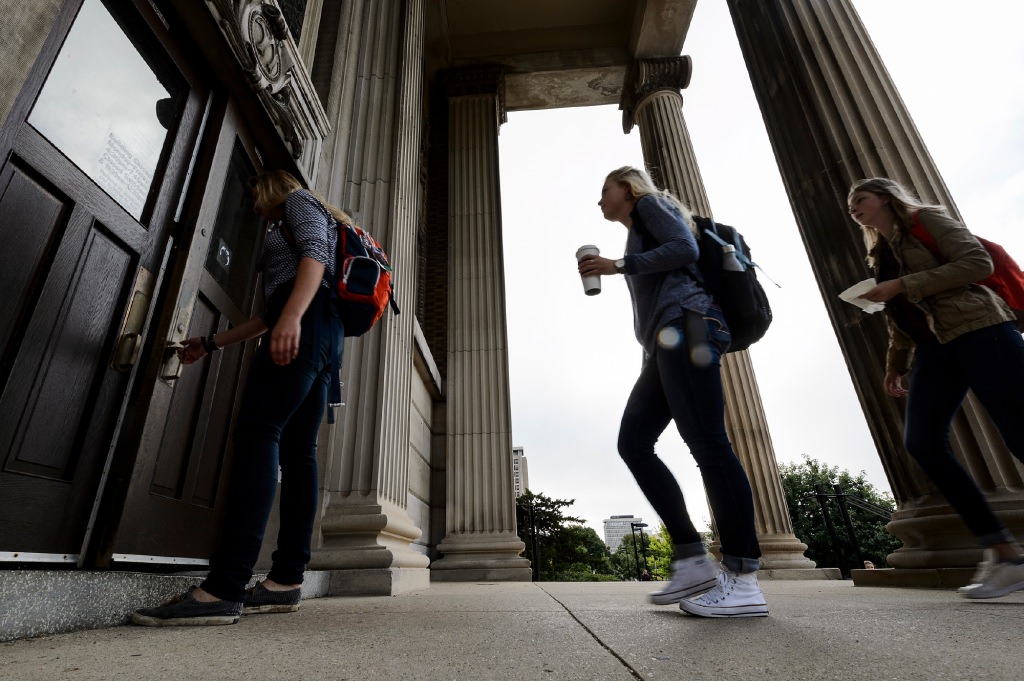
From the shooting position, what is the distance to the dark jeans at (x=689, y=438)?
70.2 inches

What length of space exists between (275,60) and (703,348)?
2.88 m

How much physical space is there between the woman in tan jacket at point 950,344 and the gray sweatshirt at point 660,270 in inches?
39.2

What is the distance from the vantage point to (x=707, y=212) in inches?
340

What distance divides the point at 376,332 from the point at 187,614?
7.66 ft

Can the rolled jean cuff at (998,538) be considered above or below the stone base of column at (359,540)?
below

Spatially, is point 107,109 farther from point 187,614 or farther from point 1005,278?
point 1005,278

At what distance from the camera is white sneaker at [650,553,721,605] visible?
71.9 inches

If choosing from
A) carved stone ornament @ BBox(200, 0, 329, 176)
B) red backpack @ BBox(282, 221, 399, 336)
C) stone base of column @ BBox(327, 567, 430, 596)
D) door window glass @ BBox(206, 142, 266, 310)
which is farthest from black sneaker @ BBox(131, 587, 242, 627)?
carved stone ornament @ BBox(200, 0, 329, 176)

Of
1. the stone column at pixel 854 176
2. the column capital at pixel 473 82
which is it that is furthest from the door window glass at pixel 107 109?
the column capital at pixel 473 82

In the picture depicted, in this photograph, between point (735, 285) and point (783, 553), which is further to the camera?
point (783, 553)

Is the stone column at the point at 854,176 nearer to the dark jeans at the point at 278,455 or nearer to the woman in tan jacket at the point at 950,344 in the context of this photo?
the woman in tan jacket at the point at 950,344

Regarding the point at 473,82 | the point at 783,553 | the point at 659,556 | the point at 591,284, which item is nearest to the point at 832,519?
the point at 659,556

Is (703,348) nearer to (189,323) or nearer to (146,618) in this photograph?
(146,618)

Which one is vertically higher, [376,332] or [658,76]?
[658,76]
